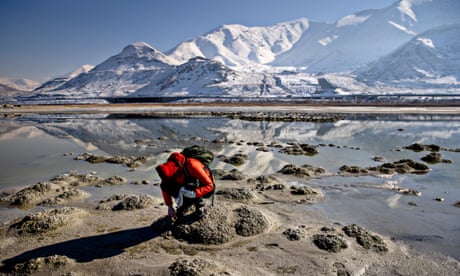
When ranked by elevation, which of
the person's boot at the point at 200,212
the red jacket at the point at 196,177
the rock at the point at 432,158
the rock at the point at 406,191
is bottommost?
the rock at the point at 432,158

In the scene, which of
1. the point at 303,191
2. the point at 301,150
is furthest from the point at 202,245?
the point at 301,150

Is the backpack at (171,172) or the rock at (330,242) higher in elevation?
the backpack at (171,172)

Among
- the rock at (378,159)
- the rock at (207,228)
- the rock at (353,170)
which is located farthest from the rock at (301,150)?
the rock at (207,228)

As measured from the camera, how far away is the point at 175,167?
5.74 m

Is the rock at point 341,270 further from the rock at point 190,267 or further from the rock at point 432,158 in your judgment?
the rock at point 432,158

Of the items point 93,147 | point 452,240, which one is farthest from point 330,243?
point 93,147

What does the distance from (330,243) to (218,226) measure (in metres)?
2.16

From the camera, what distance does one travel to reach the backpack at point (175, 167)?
565cm

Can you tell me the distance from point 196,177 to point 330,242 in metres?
2.80

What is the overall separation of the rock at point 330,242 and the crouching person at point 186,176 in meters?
2.27

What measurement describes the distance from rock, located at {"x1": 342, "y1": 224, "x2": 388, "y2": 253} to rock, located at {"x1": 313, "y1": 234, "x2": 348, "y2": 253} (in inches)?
16.6

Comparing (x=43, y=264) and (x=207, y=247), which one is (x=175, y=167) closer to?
(x=207, y=247)

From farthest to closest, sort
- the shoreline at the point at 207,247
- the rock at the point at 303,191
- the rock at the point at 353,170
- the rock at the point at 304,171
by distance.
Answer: the rock at the point at 353,170 < the rock at the point at 304,171 < the rock at the point at 303,191 < the shoreline at the point at 207,247

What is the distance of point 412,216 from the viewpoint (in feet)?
25.2
